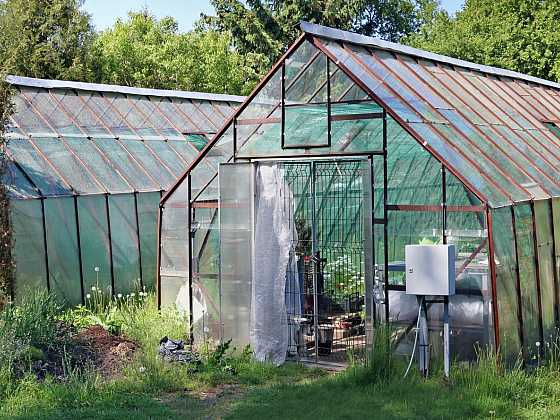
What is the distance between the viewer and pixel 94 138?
16.3 metres

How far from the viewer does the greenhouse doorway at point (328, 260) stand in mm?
11156

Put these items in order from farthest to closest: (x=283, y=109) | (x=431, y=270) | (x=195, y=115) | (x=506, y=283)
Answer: (x=195, y=115), (x=283, y=109), (x=506, y=283), (x=431, y=270)

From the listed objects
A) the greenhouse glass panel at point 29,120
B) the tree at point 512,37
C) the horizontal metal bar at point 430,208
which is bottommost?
the horizontal metal bar at point 430,208

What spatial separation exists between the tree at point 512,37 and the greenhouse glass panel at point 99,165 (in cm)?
1610

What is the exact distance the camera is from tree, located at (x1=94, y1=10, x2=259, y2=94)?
34.5 meters

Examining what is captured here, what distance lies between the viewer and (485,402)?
8484 mm

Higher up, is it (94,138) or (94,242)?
(94,138)

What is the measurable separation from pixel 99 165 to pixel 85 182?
78 cm

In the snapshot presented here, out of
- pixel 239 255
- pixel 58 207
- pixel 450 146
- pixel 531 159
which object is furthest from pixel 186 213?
pixel 531 159

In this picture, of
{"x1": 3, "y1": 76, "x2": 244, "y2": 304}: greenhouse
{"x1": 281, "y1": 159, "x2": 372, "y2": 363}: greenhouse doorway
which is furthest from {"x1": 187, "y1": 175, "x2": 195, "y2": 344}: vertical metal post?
{"x1": 3, "y1": 76, "x2": 244, "y2": 304}: greenhouse

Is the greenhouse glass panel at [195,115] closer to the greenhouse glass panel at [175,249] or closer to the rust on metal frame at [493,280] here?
the greenhouse glass panel at [175,249]

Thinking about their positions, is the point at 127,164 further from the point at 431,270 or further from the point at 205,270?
the point at 431,270

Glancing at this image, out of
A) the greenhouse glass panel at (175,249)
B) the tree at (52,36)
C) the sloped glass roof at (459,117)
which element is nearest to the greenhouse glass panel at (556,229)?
the sloped glass roof at (459,117)

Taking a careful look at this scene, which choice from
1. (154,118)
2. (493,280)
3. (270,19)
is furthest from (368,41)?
(270,19)
